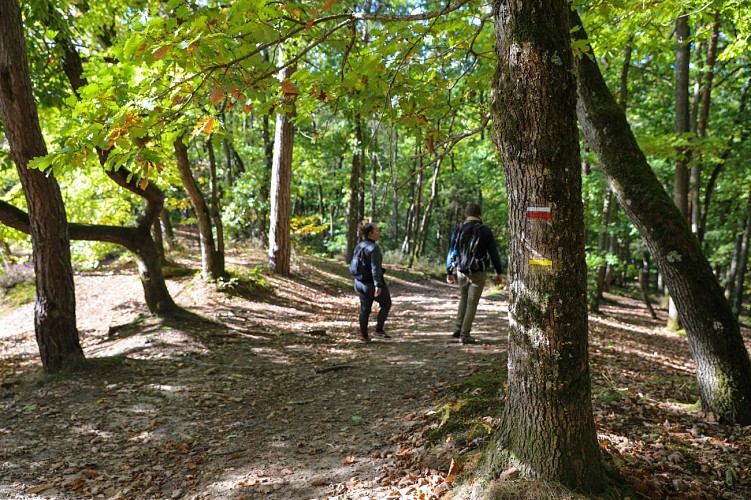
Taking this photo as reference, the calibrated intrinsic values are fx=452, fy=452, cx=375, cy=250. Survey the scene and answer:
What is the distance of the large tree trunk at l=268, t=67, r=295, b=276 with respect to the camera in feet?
41.8

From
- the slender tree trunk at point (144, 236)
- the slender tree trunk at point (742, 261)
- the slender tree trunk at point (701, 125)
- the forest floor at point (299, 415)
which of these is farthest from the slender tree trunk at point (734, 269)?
the slender tree trunk at point (144, 236)

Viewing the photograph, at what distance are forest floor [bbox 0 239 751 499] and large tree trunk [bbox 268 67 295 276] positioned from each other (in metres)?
4.08

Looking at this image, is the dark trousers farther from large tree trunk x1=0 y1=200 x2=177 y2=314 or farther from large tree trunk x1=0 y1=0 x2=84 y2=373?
large tree trunk x1=0 y1=0 x2=84 y2=373

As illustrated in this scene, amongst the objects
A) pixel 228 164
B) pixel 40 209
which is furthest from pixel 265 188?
pixel 40 209

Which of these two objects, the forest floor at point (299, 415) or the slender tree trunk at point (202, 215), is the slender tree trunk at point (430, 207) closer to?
the slender tree trunk at point (202, 215)

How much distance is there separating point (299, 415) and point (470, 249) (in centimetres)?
345

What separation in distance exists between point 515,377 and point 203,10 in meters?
3.02

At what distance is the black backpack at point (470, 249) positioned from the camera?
22.4 feet

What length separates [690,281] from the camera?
4219 millimetres

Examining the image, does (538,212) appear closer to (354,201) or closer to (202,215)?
(202,215)

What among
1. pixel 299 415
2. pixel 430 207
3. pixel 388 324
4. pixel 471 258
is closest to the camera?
pixel 299 415

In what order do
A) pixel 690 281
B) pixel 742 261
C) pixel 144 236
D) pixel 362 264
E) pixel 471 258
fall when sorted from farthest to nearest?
pixel 742 261 < pixel 144 236 < pixel 362 264 < pixel 471 258 < pixel 690 281

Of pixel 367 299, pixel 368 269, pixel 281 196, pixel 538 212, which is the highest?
pixel 281 196

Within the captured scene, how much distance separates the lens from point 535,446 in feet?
8.87
